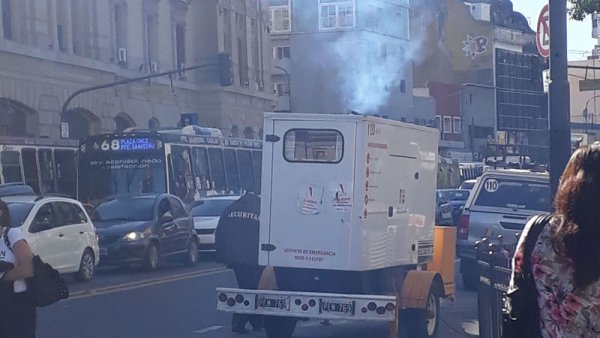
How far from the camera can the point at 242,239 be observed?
37.6 feet

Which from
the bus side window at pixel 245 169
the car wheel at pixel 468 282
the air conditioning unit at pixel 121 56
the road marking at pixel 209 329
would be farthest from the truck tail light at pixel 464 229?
the air conditioning unit at pixel 121 56

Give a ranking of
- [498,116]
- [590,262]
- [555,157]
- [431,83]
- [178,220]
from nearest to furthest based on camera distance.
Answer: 1. [590,262]
2. [555,157]
3. [178,220]
4. [431,83]
5. [498,116]

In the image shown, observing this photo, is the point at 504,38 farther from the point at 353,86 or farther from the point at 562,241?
the point at 562,241

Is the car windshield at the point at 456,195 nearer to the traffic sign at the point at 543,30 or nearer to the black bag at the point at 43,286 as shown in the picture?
the traffic sign at the point at 543,30

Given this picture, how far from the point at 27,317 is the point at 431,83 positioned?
78451 millimetres

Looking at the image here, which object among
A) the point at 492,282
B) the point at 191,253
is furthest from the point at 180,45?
the point at 492,282

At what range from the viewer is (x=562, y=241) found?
3.82m

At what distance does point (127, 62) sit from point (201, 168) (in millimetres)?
14937

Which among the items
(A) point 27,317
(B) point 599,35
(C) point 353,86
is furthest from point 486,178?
(B) point 599,35

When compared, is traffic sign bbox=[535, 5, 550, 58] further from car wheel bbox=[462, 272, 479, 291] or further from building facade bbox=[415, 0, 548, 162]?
building facade bbox=[415, 0, 548, 162]

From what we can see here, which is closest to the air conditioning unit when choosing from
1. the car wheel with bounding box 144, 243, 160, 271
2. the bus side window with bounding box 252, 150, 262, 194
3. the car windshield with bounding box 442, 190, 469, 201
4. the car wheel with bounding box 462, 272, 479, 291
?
the bus side window with bounding box 252, 150, 262, 194

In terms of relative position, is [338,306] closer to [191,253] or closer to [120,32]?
[191,253]

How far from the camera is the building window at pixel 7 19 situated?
36469 mm

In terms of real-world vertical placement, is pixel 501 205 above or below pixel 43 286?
above
